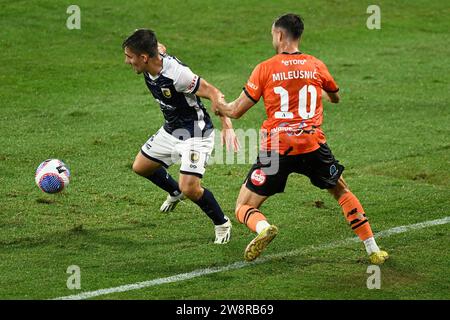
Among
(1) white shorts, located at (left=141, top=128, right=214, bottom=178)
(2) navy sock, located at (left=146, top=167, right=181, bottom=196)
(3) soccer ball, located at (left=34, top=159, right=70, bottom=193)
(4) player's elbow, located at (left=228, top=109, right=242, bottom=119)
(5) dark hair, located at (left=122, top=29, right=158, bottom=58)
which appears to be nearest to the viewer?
(4) player's elbow, located at (left=228, top=109, right=242, bottom=119)

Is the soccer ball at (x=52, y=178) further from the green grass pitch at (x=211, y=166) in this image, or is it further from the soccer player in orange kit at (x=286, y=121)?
the soccer player in orange kit at (x=286, y=121)

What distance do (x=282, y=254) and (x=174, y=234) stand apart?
4.46 ft

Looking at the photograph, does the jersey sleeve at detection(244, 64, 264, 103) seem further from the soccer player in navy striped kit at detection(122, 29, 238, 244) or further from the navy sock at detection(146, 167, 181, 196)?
the navy sock at detection(146, 167, 181, 196)

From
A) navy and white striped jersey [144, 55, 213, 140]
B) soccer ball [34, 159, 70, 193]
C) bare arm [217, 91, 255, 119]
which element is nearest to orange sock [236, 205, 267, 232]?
bare arm [217, 91, 255, 119]

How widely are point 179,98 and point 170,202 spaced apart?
150 cm

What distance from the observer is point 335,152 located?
13875mm

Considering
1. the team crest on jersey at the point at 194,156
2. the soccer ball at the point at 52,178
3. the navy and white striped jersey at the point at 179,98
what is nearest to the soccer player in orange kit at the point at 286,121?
the navy and white striped jersey at the point at 179,98

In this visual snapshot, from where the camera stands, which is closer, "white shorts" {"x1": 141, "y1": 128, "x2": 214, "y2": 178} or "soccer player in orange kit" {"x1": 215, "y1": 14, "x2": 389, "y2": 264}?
"soccer player in orange kit" {"x1": 215, "y1": 14, "x2": 389, "y2": 264}

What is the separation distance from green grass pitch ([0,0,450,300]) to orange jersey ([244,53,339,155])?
1.23 metres

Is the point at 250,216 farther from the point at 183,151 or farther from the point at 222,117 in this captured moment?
the point at 183,151

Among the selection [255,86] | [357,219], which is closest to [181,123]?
[255,86]

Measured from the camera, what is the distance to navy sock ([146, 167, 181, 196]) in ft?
36.4

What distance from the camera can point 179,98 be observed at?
33.7 ft

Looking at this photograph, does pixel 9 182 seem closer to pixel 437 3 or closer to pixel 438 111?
pixel 438 111
